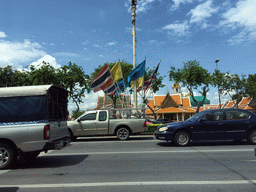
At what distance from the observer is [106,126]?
13828mm

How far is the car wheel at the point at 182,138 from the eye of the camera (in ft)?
34.0

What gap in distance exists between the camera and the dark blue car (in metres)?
10.3

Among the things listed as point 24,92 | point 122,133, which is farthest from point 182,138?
point 24,92

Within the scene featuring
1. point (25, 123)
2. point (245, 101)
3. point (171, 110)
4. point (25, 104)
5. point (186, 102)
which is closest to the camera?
point (25, 123)

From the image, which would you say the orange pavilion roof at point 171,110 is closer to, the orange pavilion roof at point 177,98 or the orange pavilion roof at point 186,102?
the orange pavilion roof at point 177,98

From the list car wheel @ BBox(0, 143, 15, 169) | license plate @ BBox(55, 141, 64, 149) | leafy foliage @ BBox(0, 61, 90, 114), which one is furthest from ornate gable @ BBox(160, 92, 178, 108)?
car wheel @ BBox(0, 143, 15, 169)

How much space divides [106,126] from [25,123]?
7380 millimetres

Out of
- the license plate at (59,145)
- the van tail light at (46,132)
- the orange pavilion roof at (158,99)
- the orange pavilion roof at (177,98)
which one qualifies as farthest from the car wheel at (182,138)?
the orange pavilion roof at (177,98)

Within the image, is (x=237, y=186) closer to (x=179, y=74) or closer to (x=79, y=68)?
(x=79, y=68)

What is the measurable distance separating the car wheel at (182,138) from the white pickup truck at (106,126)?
3.56 metres

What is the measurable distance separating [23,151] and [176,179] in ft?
14.2

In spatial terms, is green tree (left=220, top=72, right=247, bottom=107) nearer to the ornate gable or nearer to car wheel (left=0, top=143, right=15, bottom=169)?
the ornate gable

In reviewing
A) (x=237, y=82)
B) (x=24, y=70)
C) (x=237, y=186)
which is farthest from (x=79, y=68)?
(x=237, y=82)

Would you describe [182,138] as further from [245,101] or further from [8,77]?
[245,101]
